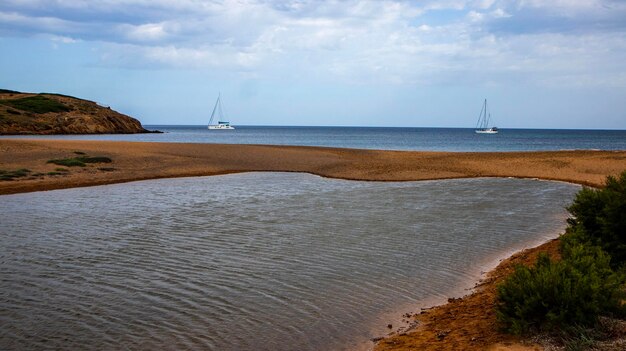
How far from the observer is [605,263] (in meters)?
7.32

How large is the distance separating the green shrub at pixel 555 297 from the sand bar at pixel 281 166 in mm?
20080

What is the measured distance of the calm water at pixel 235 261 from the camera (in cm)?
764

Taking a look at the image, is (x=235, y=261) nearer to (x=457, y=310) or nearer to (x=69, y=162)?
(x=457, y=310)

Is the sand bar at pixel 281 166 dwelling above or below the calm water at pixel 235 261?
above

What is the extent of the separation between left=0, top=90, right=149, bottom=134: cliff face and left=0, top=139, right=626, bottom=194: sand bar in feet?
182

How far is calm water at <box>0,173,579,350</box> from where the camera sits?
25.1 feet

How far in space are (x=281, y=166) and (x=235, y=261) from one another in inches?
933

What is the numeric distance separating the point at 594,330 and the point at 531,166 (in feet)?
96.4

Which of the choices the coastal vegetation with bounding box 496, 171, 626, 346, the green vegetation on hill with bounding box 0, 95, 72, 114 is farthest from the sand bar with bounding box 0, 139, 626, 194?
the green vegetation on hill with bounding box 0, 95, 72, 114

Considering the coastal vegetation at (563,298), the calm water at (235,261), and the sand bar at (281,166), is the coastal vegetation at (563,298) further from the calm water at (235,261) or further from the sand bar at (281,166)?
the sand bar at (281,166)

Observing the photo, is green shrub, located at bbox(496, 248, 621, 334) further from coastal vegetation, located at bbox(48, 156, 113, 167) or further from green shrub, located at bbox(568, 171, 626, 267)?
coastal vegetation, located at bbox(48, 156, 113, 167)

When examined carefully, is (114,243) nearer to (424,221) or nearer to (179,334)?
(179,334)

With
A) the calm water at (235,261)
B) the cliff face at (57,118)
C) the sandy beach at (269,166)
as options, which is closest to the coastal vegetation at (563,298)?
the calm water at (235,261)

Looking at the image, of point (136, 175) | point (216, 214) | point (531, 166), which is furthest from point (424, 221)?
point (531, 166)
